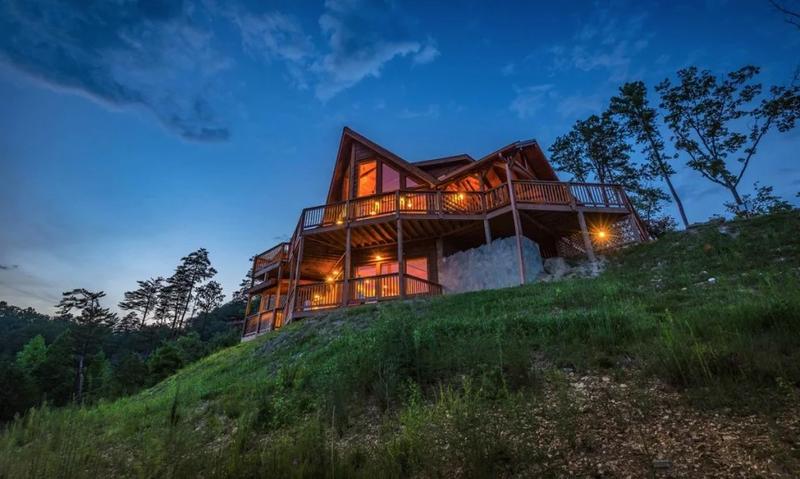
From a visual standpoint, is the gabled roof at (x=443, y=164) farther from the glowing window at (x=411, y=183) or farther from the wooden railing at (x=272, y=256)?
the wooden railing at (x=272, y=256)

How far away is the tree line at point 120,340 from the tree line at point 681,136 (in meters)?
32.1

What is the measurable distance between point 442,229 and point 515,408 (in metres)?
12.9

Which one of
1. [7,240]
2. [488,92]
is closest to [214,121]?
[7,240]

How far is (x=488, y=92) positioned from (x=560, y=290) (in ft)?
167

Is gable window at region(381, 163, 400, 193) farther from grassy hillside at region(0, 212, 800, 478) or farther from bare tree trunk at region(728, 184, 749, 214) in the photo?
bare tree trunk at region(728, 184, 749, 214)

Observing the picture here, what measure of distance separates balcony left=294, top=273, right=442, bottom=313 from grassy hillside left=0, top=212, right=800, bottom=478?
5.85m

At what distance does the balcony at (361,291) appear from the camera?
13.8m

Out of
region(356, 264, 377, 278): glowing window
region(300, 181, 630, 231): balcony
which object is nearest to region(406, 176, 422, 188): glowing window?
region(300, 181, 630, 231): balcony

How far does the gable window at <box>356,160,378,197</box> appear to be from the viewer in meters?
18.9

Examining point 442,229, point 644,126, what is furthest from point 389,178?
point 644,126

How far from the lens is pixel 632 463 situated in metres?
2.52

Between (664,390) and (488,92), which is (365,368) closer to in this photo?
(664,390)

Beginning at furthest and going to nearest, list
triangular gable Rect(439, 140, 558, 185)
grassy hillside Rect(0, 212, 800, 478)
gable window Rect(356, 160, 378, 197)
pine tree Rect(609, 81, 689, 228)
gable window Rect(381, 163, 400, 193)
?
pine tree Rect(609, 81, 689, 228)
gable window Rect(356, 160, 378, 197)
gable window Rect(381, 163, 400, 193)
triangular gable Rect(439, 140, 558, 185)
grassy hillside Rect(0, 212, 800, 478)

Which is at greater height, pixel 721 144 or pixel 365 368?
pixel 721 144
